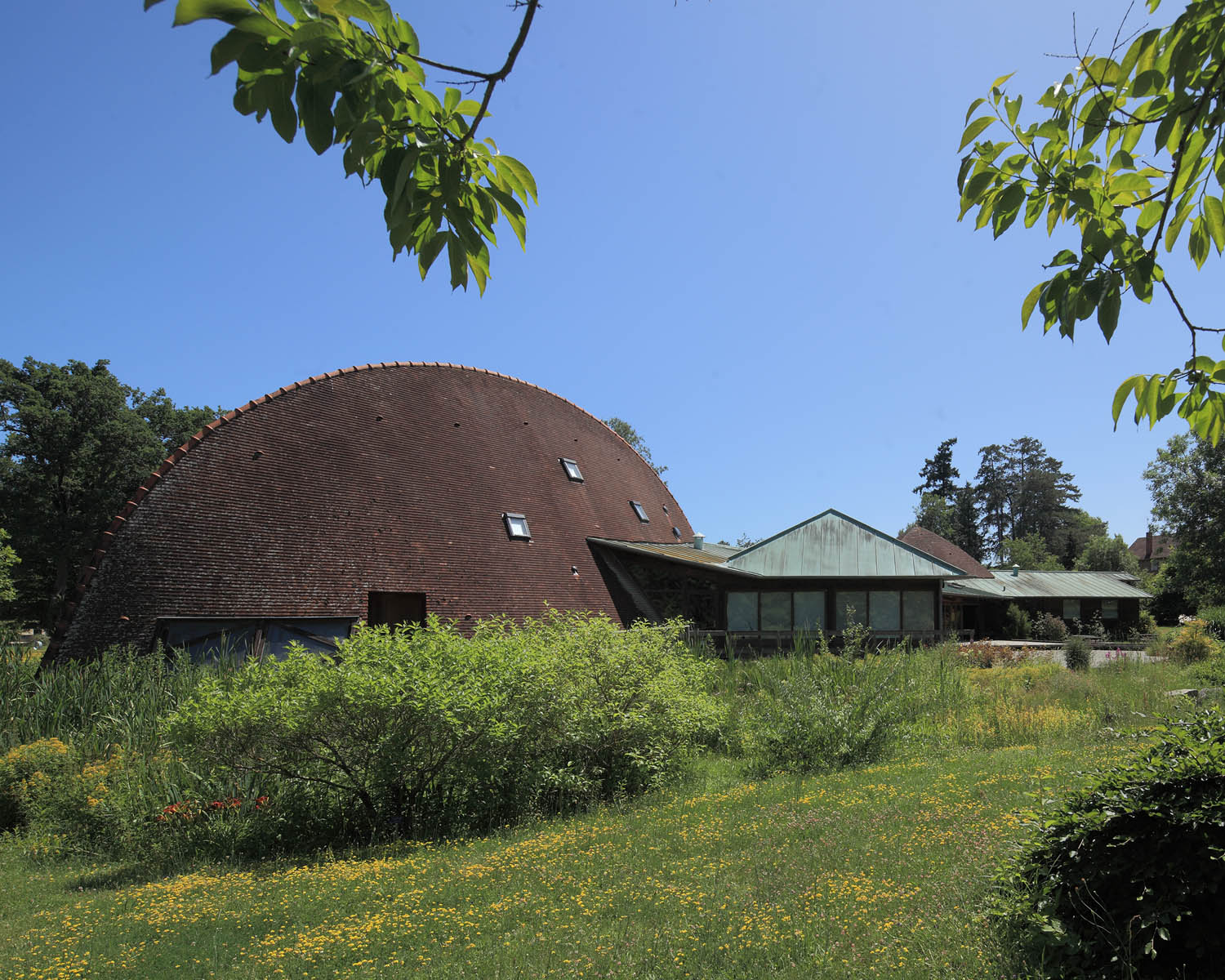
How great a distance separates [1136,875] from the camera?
11.8 ft

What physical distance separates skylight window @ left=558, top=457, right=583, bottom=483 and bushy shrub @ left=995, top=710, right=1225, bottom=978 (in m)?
21.0

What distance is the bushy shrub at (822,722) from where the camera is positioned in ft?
32.5

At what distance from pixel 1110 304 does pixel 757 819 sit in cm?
629

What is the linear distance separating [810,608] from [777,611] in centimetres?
98

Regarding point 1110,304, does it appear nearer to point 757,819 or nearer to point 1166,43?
point 1166,43

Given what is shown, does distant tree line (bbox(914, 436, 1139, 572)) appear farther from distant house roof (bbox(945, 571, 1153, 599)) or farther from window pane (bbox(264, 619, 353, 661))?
window pane (bbox(264, 619, 353, 661))

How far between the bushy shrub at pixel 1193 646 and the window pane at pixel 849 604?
7.67 meters

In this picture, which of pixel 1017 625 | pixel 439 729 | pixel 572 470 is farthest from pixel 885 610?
pixel 439 729

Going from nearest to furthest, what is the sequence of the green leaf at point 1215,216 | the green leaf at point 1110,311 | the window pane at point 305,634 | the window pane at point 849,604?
the green leaf at point 1110,311 → the green leaf at point 1215,216 → the window pane at point 305,634 → the window pane at point 849,604

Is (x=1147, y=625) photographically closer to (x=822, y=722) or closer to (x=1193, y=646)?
(x=1193, y=646)

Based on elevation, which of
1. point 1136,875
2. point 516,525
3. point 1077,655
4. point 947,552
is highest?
point 947,552

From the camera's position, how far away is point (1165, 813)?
11.9 ft

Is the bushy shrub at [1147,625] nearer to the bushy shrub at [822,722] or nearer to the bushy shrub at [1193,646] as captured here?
the bushy shrub at [1193,646]

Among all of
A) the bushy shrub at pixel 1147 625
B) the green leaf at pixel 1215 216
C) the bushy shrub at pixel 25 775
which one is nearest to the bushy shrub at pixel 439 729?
the bushy shrub at pixel 25 775
